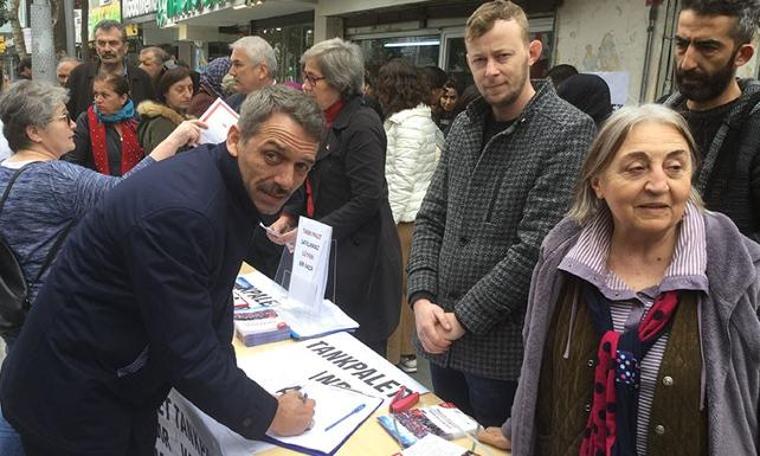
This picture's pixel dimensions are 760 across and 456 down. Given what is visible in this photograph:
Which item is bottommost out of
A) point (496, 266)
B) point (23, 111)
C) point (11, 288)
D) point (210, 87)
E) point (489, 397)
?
point (489, 397)

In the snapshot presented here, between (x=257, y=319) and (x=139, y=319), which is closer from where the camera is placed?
(x=139, y=319)

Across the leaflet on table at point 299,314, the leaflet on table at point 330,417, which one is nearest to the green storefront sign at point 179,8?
the leaflet on table at point 299,314

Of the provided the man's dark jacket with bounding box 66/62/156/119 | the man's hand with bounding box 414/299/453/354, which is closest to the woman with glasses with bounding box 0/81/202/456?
the man's hand with bounding box 414/299/453/354

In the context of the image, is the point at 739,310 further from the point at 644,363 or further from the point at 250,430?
the point at 250,430

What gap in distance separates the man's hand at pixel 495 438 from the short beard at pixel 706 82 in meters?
1.14

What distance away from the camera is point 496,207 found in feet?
6.39

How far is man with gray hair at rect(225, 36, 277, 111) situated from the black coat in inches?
47.3

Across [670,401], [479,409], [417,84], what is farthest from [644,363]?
[417,84]

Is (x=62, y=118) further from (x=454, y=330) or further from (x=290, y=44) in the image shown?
(x=290, y=44)

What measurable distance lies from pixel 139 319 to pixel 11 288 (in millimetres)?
1050

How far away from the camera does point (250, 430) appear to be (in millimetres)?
1582

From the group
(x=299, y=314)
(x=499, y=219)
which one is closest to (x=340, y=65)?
(x=299, y=314)

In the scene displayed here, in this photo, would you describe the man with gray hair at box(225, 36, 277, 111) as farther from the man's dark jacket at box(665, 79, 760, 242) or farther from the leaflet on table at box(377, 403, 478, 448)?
the man's dark jacket at box(665, 79, 760, 242)

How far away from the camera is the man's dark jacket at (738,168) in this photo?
1686 millimetres
